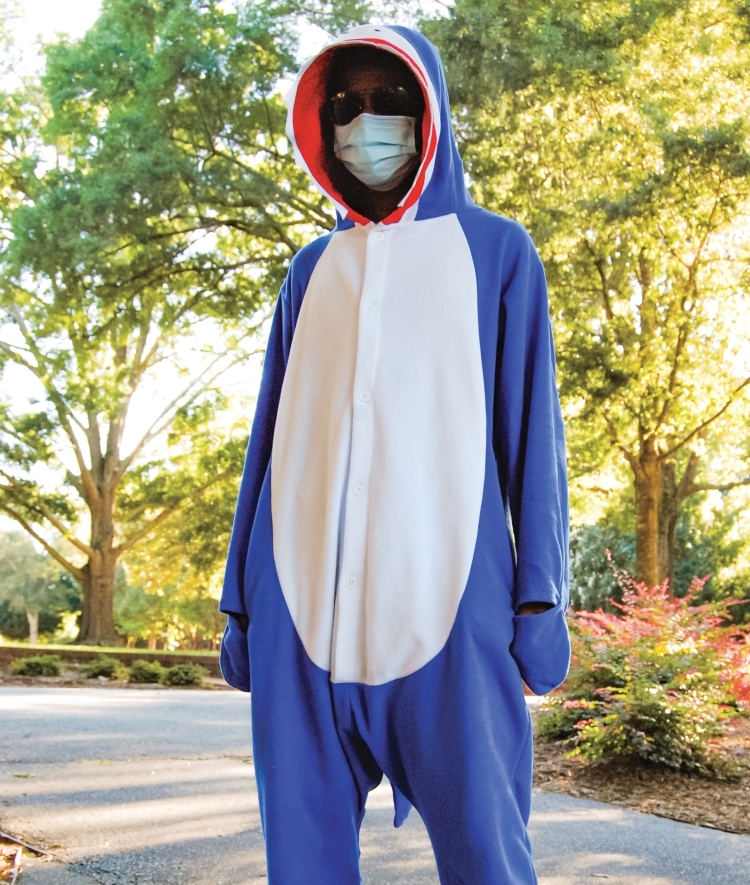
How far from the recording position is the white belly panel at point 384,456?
185cm

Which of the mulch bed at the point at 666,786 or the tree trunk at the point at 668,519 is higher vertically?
the tree trunk at the point at 668,519

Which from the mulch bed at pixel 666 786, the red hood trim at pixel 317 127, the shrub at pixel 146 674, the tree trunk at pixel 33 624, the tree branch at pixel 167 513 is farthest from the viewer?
the tree trunk at pixel 33 624

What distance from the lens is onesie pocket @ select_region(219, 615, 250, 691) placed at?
203 centimetres

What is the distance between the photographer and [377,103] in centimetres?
221

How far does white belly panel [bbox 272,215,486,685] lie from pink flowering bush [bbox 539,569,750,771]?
499cm

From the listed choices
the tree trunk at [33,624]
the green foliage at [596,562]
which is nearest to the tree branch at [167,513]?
the green foliage at [596,562]

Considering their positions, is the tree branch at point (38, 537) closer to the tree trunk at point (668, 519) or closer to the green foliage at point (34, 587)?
the tree trunk at point (668, 519)

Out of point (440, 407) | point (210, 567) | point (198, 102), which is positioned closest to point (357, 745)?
point (440, 407)

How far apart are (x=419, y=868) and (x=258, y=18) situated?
1055 cm

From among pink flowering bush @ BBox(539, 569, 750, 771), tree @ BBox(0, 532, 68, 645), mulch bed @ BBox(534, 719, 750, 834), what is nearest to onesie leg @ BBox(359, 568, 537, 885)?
mulch bed @ BBox(534, 719, 750, 834)

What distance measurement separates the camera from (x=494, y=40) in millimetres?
10625

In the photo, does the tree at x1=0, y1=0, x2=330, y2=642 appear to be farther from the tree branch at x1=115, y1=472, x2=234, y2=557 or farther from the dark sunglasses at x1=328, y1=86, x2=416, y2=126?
the dark sunglasses at x1=328, y1=86, x2=416, y2=126

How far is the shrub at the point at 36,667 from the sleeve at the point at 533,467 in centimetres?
1409

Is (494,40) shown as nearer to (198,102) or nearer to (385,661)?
(198,102)
